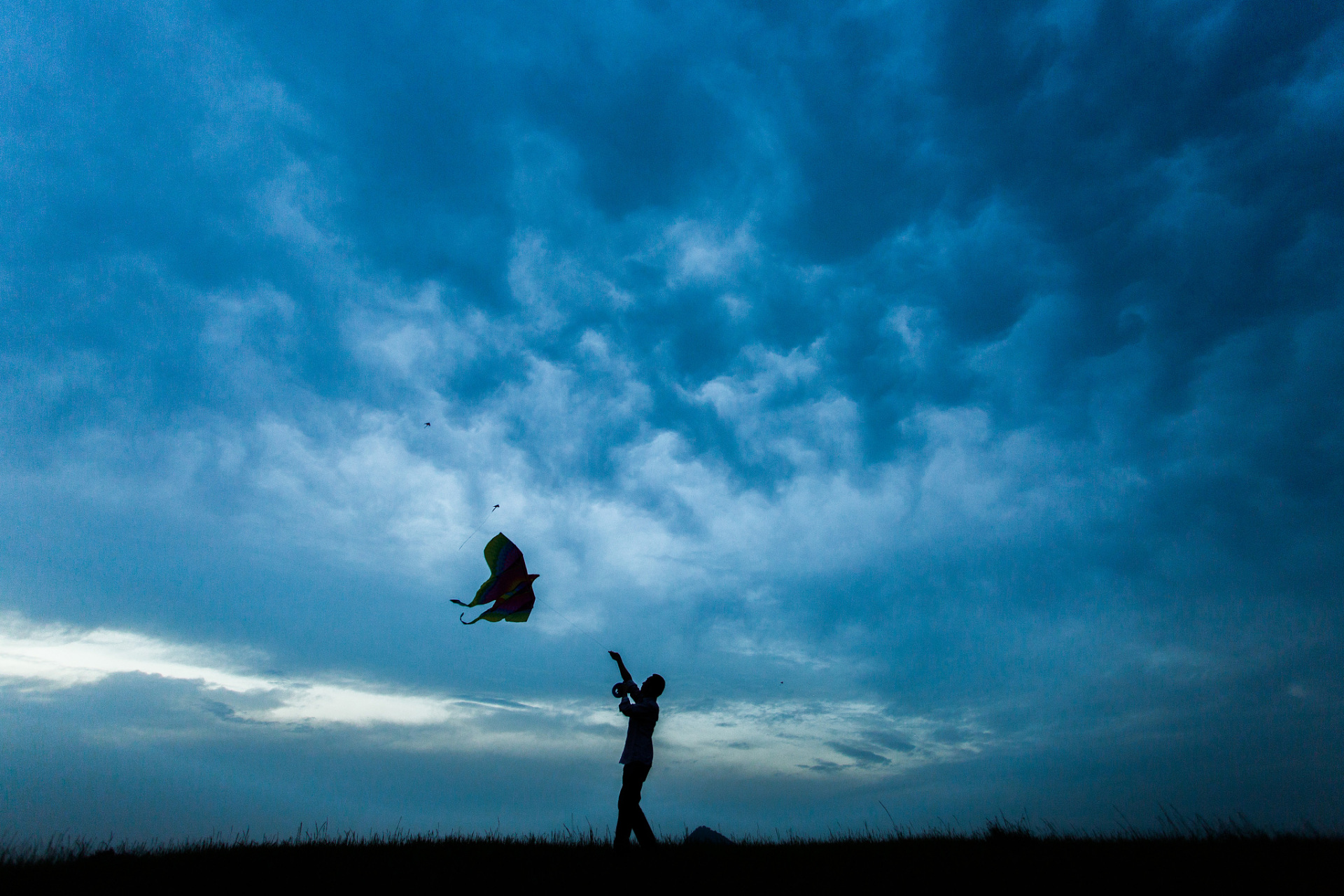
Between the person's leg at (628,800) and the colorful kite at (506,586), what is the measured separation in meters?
4.58

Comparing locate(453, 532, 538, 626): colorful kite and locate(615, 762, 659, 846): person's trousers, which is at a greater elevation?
locate(453, 532, 538, 626): colorful kite

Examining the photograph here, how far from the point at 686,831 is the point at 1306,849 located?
9.53 metres

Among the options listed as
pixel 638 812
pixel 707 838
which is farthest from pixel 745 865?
pixel 707 838

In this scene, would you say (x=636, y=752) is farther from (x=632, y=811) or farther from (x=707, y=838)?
(x=707, y=838)

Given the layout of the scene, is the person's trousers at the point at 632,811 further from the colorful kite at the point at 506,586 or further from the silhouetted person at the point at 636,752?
the colorful kite at the point at 506,586

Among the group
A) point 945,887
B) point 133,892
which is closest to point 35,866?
point 133,892

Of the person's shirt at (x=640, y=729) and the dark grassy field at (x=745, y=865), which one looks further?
the person's shirt at (x=640, y=729)

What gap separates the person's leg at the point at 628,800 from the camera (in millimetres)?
10289

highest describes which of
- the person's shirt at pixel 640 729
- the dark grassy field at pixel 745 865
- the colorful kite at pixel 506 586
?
the colorful kite at pixel 506 586

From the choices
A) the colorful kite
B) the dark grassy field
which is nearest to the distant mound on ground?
the dark grassy field

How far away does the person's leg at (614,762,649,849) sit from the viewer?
10.3m

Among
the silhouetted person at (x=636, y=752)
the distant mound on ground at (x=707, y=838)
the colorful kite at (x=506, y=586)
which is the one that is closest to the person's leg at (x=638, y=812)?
the silhouetted person at (x=636, y=752)

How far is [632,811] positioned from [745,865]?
2116 mm

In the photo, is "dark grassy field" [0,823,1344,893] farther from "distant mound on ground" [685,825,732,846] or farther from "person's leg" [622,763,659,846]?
"distant mound on ground" [685,825,732,846]
